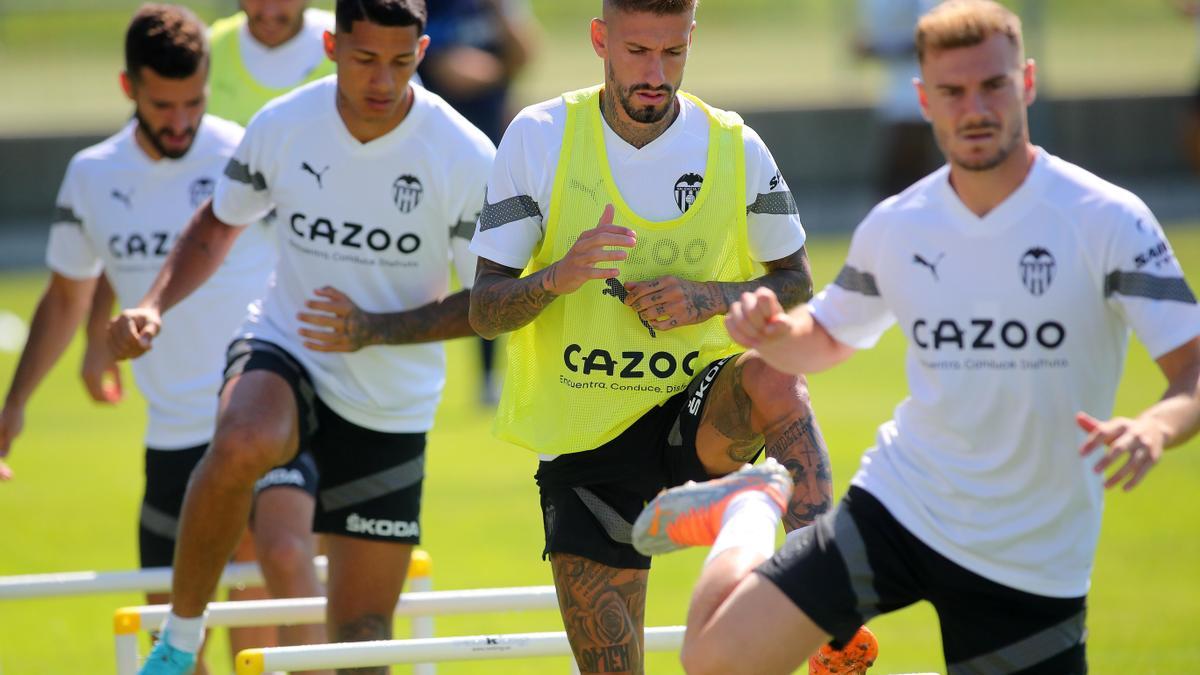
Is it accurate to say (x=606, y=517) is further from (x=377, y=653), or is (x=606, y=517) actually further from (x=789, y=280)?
(x=789, y=280)

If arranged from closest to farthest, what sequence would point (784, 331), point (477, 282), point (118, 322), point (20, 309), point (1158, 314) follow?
point (1158, 314)
point (784, 331)
point (477, 282)
point (118, 322)
point (20, 309)

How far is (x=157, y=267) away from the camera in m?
6.85

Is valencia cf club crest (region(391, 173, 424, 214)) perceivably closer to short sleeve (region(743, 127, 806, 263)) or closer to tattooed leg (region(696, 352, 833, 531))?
short sleeve (region(743, 127, 806, 263))

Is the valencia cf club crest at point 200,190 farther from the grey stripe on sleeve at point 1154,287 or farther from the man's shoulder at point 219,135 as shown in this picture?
the grey stripe on sleeve at point 1154,287

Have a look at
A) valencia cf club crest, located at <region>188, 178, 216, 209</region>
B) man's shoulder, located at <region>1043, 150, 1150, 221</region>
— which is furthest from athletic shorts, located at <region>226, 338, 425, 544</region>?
man's shoulder, located at <region>1043, 150, 1150, 221</region>

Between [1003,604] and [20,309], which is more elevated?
[20,309]

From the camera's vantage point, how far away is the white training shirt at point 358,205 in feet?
19.8

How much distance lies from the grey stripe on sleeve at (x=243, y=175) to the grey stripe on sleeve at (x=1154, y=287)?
3185 mm

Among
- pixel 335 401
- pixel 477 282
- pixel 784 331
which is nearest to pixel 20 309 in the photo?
pixel 335 401

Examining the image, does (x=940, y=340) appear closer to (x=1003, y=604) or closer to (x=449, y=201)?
(x=1003, y=604)

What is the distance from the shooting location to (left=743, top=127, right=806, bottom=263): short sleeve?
5.30 m

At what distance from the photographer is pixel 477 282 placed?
17.1 ft

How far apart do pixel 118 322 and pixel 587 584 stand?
1802 millimetres

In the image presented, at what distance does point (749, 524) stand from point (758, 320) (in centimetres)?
59
